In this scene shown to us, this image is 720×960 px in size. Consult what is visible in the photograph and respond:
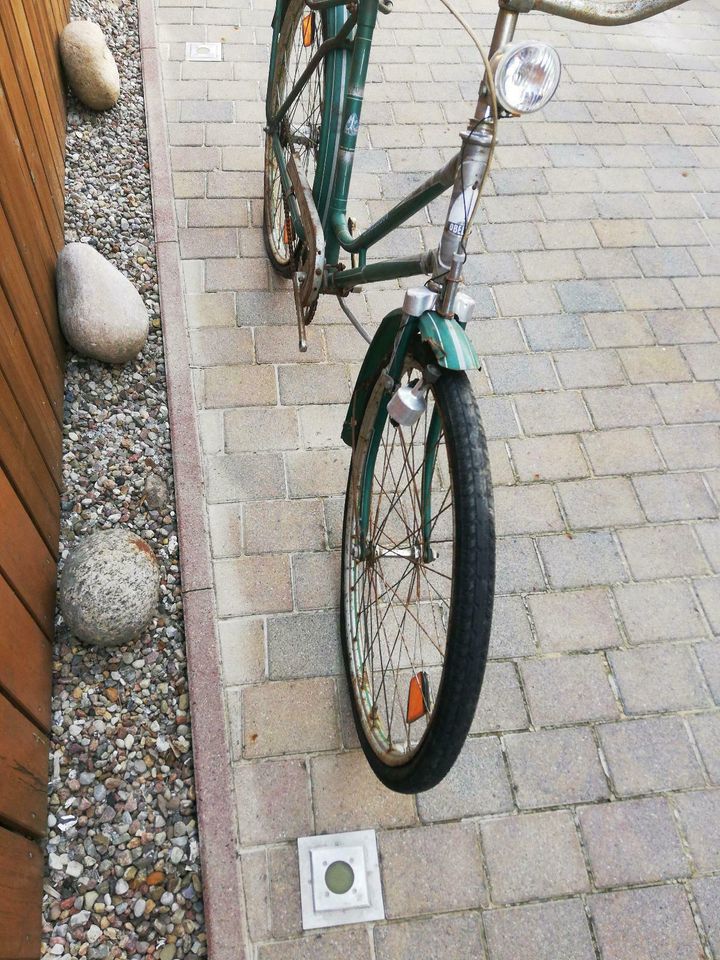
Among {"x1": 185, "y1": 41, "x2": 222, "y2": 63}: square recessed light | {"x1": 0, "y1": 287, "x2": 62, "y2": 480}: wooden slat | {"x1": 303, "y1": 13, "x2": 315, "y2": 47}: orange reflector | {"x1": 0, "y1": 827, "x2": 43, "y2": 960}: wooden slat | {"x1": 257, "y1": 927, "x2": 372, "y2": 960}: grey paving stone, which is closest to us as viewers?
{"x1": 0, "y1": 827, "x2": 43, "y2": 960}: wooden slat

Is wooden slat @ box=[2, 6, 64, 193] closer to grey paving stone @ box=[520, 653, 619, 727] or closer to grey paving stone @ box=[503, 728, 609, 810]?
grey paving stone @ box=[520, 653, 619, 727]

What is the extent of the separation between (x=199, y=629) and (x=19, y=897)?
79 cm

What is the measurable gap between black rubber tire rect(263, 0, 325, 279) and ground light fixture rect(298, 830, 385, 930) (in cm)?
204

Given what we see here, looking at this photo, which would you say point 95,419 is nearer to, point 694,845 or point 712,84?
point 694,845

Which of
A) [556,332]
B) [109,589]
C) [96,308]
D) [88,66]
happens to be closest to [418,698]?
[109,589]

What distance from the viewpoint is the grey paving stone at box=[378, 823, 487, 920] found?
1793 millimetres

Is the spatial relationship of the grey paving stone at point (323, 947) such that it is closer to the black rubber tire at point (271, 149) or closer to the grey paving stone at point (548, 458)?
the grey paving stone at point (548, 458)

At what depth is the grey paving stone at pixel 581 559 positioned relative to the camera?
2.37 m

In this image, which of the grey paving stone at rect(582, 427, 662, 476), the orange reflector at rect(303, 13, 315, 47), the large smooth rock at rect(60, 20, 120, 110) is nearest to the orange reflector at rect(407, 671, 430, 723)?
the grey paving stone at rect(582, 427, 662, 476)

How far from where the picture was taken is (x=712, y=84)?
174 inches

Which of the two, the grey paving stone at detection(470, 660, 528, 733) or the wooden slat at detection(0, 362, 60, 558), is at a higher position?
the wooden slat at detection(0, 362, 60, 558)

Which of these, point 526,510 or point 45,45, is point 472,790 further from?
point 45,45

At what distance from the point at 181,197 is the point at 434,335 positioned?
7.86 feet

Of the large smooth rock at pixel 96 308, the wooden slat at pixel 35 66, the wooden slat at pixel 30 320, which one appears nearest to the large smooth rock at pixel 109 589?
the wooden slat at pixel 30 320
